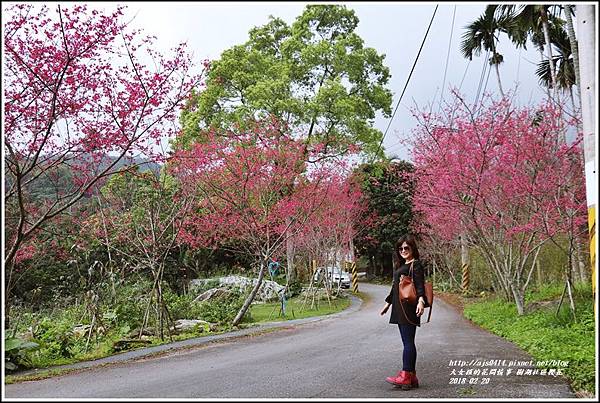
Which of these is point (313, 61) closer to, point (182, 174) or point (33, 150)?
point (182, 174)

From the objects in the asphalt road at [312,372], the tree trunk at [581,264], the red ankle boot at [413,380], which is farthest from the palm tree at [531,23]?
the red ankle boot at [413,380]

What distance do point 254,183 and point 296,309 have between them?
577 centimetres

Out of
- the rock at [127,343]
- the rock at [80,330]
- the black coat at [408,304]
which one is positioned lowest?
the rock at [127,343]

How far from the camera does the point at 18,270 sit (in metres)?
14.9

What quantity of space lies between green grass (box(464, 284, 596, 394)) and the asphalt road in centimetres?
18

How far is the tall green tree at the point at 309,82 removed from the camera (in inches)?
626

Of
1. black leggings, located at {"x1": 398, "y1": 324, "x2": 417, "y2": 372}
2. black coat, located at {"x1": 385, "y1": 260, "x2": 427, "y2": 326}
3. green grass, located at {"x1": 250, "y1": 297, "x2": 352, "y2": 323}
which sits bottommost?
green grass, located at {"x1": 250, "y1": 297, "x2": 352, "y2": 323}

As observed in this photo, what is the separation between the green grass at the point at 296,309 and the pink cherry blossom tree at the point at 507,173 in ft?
16.7

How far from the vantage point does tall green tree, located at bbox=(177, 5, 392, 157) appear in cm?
1589

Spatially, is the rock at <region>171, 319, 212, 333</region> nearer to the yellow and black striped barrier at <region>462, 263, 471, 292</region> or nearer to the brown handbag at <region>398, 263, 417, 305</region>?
the brown handbag at <region>398, 263, 417, 305</region>

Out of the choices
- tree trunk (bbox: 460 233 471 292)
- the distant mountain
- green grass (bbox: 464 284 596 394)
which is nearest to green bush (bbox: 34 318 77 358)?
the distant mountain

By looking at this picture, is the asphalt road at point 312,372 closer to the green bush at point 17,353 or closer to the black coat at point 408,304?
the black coat at point 408,304

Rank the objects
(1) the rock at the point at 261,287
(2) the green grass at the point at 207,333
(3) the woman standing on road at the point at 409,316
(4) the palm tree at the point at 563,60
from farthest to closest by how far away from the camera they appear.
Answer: (1) the rock at the point at 261,287, (4) the palm tree at the point at 563,60, (2) the green grass at the point at 207,333, (3) the woman standing on road at the point at 409,316

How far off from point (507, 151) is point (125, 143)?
22.0ft
